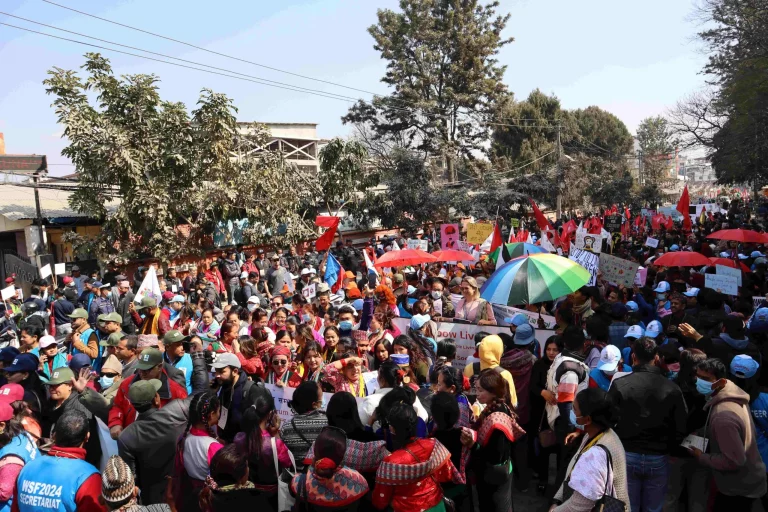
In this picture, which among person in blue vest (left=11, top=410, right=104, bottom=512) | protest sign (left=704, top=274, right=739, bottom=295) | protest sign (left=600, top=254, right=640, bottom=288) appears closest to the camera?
person in blue vest (left=11, top=410, right=104, bottom=512)

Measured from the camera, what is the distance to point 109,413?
458cm

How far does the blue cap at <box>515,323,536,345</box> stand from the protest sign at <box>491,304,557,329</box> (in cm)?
171

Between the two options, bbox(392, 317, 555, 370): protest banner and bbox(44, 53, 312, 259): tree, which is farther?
bbox(44, 53, 312, 259): tree

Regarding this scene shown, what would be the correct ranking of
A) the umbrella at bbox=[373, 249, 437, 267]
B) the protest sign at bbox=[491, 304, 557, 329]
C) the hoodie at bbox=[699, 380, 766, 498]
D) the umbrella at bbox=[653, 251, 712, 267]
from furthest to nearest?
the umbrella at bbox=[373, 249, 437, 267], the umbrella at bbox=[653, 251, 712, 267], the protest sign at bbox=[491, 304, 557, 329], the hoodie at bbox=[699, 380, 766, 498]

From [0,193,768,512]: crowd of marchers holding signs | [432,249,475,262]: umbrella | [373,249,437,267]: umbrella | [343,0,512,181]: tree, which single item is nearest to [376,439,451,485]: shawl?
[0,193,768,512]: crowd of marchers holding signs

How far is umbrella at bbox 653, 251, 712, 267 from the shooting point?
9172 millimetres

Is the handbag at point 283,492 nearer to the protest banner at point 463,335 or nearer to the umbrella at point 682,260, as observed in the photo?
the protest banner at point 463,335

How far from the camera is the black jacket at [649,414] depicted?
3.86 metres

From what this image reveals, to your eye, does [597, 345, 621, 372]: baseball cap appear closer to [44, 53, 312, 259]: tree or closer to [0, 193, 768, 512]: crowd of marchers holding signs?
[0, 193, 768, 512]: crowd of marchers holding signs

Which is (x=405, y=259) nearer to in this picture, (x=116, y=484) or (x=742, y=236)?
(x=742, y=236)

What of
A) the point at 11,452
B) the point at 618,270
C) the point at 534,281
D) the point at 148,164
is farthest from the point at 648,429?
the point at 148,164

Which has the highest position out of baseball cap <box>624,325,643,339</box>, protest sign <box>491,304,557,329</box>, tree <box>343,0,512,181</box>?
tree <box>343,0,512,181</box>

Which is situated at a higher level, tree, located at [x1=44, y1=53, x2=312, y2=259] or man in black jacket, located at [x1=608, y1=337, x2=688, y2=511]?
tree, located at [x1=44, y1=53, x2=312, y2=259]

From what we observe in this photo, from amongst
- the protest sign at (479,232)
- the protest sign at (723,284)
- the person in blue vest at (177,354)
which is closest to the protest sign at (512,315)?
the protest sign at (723,284)
